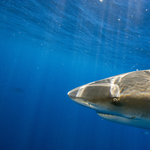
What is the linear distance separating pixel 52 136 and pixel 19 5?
16851mm

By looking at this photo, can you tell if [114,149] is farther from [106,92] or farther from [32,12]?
[32,12]

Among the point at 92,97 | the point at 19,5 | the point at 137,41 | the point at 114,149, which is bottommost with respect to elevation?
the point at 114,149

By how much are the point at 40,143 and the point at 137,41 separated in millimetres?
17122

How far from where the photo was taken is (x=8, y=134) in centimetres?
1340

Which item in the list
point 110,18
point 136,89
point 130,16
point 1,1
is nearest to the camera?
point 136,89

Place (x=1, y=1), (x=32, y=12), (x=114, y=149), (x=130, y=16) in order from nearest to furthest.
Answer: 1. (x=130, y=16)
2. (x=1, y=1)
3. (x=32, y=12)
4. (x=114, y=149)

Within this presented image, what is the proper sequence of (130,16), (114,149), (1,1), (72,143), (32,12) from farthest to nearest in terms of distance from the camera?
(114,149), (72,143), (32,12), (1,1), (130,16)

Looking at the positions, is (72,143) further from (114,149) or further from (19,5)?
(19,5)

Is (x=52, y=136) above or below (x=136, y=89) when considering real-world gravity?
below

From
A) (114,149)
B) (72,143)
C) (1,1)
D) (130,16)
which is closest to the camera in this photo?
(130,16)

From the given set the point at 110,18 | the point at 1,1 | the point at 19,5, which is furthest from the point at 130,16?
the point at 1,1

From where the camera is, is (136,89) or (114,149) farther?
(114,149)

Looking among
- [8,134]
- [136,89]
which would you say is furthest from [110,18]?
[8,134]

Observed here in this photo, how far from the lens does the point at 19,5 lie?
42.7 ft
